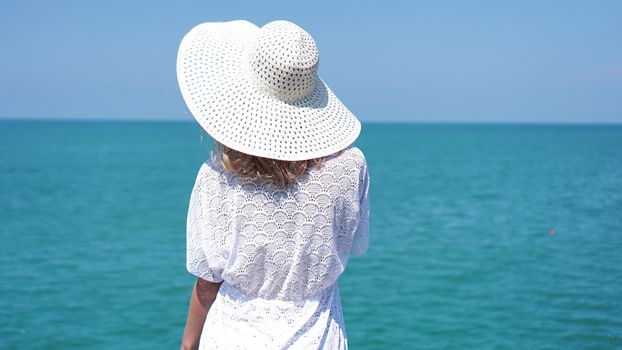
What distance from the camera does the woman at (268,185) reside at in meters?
1.75

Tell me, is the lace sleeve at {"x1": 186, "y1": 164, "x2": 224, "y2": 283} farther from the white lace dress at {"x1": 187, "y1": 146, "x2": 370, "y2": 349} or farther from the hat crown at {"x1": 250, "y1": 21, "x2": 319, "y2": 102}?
the hat crown at {"x1": 250, "y1": 21, "x2": 319, "y2": 102}

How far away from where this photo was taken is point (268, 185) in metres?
1.78

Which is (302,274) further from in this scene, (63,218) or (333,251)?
(63,218)

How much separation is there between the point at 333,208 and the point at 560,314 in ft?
25.2

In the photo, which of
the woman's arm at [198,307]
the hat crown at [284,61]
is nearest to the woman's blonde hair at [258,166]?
the hat crown at [284,61]

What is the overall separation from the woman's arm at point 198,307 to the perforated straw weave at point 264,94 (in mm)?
500

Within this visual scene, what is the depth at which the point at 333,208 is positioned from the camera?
185cm

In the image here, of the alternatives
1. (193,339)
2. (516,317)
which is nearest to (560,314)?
(516,317)

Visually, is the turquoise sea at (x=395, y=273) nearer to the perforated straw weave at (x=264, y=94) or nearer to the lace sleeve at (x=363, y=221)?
the perforated straw weave at (x=264, y=94)


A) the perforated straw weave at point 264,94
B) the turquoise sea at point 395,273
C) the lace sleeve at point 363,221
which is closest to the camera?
the perforated straw weave at point 264,94

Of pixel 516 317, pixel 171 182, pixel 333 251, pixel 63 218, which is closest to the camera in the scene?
pixel 333 251

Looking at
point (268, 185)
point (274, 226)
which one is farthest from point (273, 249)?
point (268, 185)

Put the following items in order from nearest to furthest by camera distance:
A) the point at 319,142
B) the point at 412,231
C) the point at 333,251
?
the point at 319,142 < the point at 333,251 < the point at 412,231

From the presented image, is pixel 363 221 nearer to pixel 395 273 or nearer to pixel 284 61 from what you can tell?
pixel 284 61
